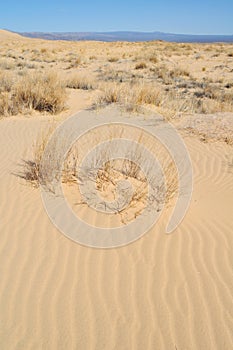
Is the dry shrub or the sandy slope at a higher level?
the dry shrub

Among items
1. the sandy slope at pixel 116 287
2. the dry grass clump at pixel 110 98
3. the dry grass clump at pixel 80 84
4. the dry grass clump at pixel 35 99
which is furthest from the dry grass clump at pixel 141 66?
the sandy slope at pixel 116 287

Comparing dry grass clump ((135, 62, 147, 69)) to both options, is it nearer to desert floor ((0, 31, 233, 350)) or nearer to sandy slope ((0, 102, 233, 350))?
desert floor ((0, 31, 233, 350))

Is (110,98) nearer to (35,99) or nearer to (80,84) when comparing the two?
(35,99)

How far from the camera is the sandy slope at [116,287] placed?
101 inches

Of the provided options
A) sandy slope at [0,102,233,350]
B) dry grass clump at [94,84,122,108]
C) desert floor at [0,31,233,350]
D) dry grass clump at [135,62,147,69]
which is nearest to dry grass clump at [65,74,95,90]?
dry grass clump at [94,84,122,108]

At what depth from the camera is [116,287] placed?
301cm

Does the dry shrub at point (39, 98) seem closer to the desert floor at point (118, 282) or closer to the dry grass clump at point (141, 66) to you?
the desert floor at point (118, 282)

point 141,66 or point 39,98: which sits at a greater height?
point 141,66

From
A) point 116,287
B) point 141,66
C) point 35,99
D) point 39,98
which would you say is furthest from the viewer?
point 141,66

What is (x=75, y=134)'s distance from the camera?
7035 millimetres

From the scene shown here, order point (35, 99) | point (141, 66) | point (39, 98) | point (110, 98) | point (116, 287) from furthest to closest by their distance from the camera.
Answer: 1. point (141, 66)
2. point (110, 98)
3. point (35, 99)
4. point (39, 98)
5. point (116, 287)

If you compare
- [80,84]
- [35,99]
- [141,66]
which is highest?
[141,66]

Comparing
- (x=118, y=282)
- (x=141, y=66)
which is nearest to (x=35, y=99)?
(x=118, y=282)

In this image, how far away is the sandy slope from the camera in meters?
2.57
